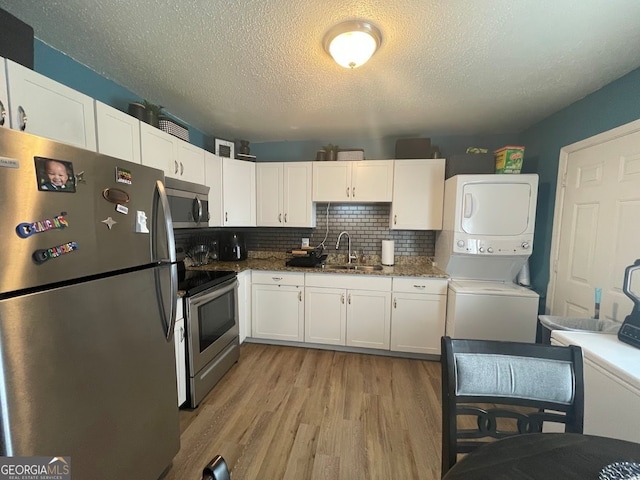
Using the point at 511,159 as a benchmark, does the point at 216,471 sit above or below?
below

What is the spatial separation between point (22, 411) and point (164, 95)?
222 centimetres

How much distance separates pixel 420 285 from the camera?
8.29 ft

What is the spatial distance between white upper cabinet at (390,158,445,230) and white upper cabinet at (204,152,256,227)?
1.70 m

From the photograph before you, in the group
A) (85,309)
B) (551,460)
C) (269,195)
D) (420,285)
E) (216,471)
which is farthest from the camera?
(269,195)

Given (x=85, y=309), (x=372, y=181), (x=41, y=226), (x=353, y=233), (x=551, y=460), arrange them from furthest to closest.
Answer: (x=353, y=233)
(x=372, y=181)
(x=85, y=309)
(x=41, y=226)
(x=551, y=460)

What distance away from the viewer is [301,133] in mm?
3008

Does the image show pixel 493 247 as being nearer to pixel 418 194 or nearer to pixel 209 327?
pixel 418 194

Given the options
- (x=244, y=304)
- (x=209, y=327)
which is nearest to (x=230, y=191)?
(x=244, y=304)

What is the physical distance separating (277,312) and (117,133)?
2.08 metres

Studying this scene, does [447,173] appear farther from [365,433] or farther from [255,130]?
[365,433]

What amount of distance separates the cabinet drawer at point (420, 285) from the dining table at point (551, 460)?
177 centimetres

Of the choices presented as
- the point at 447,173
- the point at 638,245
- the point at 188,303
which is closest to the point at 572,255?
the point at 638,245

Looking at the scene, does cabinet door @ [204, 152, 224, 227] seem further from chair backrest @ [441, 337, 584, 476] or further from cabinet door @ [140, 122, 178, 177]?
chair backrest @ [441, 337, 584, 476]

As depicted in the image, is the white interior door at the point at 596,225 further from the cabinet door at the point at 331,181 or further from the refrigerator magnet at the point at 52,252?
the refrigerator magnet at the point at 52,252
